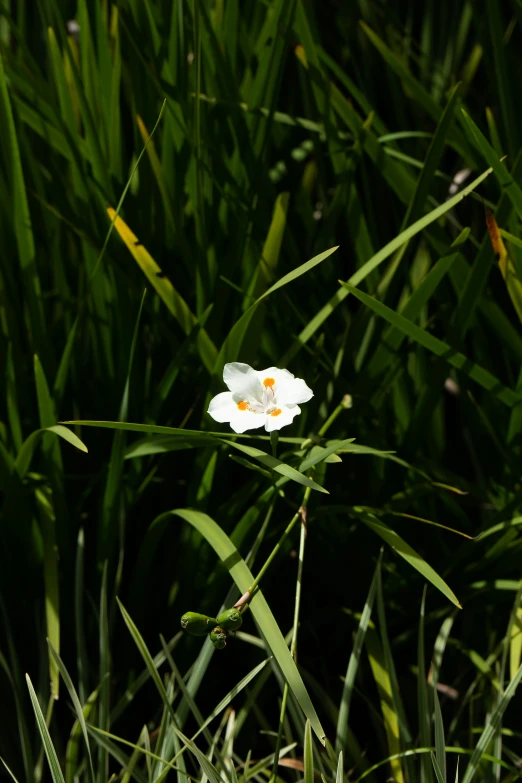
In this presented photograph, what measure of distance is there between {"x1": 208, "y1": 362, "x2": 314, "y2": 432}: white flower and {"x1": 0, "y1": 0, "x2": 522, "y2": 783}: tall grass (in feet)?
0.40

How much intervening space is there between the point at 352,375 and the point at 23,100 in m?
0.72

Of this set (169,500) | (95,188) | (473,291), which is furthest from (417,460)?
(95,188)

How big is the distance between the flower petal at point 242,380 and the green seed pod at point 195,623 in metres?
0.26

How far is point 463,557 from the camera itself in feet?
3.58

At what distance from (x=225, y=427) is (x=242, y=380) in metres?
0.23

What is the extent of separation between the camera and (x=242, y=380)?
0.84 m

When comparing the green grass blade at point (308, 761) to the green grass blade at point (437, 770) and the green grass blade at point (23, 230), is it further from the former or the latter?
the green grass blade at point (23, 230)

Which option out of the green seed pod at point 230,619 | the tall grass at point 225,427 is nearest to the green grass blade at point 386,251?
the tall grass at point 225,427

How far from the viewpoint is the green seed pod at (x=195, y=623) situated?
690mm

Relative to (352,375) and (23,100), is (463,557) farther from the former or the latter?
(23,100)

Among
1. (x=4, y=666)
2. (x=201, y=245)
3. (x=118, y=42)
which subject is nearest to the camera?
(x=4, y=666)

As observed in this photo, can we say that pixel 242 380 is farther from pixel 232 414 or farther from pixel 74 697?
pixel 74 697

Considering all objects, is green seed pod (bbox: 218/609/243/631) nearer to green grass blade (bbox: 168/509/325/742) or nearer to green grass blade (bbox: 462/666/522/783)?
green grass blade (bbox: 168/509/325/742)

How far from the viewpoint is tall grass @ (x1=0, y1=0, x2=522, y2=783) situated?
1006mm
